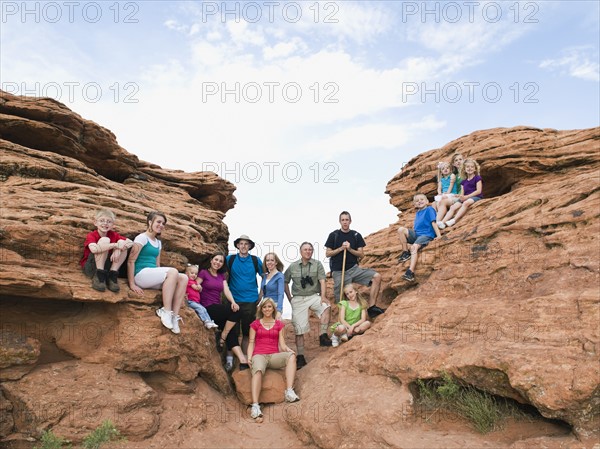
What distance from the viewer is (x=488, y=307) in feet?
26.9

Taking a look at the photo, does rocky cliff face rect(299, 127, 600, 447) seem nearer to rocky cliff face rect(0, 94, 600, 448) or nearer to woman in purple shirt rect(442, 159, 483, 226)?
rocky cliff face rect(0, 94, 600, 448)

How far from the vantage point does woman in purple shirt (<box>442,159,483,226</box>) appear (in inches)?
462

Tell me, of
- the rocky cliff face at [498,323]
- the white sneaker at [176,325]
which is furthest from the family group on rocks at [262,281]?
the rocky cliff face at [498,323]

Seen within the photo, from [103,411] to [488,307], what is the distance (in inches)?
308

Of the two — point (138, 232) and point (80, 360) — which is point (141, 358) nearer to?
point (80, 360)

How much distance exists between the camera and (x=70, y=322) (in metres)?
8.58

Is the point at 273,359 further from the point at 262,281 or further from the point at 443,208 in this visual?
the point at 443,208

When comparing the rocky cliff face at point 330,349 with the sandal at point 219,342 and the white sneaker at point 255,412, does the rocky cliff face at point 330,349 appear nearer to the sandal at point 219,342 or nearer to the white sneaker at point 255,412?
the white sneaker at point 255,412

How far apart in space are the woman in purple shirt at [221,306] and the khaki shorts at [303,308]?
163 centimetres

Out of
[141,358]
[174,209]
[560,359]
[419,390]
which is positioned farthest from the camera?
[174,209]

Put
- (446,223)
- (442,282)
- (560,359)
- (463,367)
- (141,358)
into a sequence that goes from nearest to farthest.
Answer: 1. (560,359)
2. (463,367)
3. (141,358)
4. (442,282)
5. (446,223)

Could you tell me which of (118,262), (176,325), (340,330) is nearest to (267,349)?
(340,330)

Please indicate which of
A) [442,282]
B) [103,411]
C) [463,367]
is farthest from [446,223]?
[103,411]

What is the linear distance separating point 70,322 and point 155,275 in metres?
1.94
